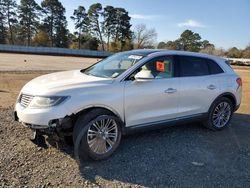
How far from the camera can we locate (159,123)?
5.13 metres

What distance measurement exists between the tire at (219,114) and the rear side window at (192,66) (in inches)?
28.3

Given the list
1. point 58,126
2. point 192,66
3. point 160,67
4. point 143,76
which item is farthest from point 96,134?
point 192,66

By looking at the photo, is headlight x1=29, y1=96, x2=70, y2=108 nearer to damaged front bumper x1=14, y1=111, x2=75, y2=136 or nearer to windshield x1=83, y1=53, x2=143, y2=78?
damaged front bumper x1=14, y1=111, x2=75, y2=136

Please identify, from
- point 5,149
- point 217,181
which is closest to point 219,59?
point 217,181

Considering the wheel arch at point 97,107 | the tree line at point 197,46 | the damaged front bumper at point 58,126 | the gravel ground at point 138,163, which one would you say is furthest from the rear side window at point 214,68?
the tree line at point 197,46

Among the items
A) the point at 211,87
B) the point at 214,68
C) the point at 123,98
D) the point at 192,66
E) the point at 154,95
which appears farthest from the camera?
the point at 214,68

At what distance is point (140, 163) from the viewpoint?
4.35m

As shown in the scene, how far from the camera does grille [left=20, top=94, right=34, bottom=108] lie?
427 cm

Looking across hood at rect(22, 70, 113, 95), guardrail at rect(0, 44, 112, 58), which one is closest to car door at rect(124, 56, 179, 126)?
hood at rect(22, 70, 113, 95)

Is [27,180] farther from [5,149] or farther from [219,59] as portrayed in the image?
[219,59]

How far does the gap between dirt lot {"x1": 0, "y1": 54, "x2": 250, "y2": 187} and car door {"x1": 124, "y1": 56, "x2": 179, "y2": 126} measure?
0.52 m

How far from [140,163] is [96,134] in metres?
0.79

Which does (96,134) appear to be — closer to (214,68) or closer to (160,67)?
(160,67)

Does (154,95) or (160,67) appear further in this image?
(160,67)
